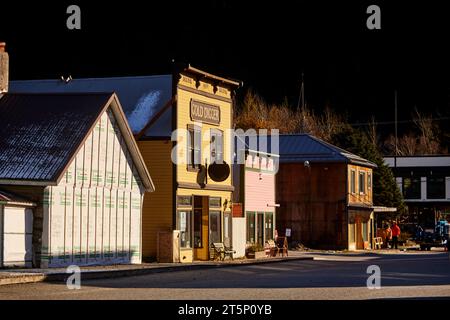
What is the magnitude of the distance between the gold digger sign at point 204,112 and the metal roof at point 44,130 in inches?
239

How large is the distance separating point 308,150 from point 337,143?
17.2 meters

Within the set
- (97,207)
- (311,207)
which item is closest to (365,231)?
(311,207)

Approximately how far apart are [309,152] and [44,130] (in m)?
32.7

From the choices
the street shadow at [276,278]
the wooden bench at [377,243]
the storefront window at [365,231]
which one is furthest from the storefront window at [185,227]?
the wooden bench at [377,243]

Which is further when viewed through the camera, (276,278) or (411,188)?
(411,188)

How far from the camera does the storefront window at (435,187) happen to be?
9856cm

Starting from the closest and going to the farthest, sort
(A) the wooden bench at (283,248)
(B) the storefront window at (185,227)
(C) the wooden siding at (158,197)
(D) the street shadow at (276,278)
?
(D) the street shadow at (276,278)
(C) the wooden siding at (158,197)
(B) the storefront window at (185,227)
(A) the wooden bench at (283,248)

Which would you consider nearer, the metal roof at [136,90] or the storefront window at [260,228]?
the metal roof at [136,90]

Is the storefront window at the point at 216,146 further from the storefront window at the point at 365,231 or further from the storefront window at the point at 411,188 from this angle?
the storefront window at the point at 411,188

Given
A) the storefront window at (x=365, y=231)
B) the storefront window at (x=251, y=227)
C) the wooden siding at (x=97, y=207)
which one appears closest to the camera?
the wooden siding at (x=97, y=207)

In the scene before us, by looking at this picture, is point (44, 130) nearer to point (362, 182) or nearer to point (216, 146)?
point (216, 146)

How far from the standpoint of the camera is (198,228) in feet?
146

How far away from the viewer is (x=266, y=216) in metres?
52.4

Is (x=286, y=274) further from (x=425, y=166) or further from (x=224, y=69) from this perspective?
(x=224, y=69)
